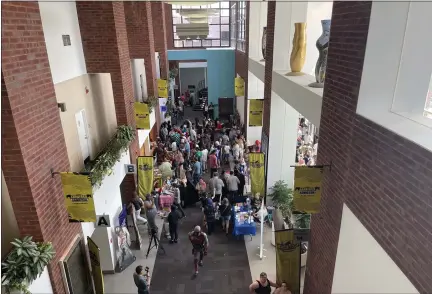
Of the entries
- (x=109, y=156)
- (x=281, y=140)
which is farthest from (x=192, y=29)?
(x=109, y=156)

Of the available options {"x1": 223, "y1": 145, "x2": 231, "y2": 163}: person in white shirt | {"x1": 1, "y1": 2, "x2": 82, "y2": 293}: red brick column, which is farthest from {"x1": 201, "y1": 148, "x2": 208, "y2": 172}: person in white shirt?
{"x1": 1, "y1": 2, "x2": 82, "y2": 293}: red brick column

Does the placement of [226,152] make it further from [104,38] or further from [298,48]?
[104,38]

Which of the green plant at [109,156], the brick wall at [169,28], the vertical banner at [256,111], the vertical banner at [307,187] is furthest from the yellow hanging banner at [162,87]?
the vertical banner at [307,187]

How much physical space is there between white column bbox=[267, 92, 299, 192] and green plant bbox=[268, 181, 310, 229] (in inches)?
14.5

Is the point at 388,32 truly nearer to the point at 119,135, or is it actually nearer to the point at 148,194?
the point at 119,135

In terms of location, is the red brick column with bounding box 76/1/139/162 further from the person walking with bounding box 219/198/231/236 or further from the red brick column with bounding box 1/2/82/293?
the person walking with bounding box 219/198/231/236

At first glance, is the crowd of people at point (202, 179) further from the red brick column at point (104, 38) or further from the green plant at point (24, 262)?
the green plant at point (24, 262)

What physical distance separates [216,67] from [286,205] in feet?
49.6

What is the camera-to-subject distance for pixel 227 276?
8.27m

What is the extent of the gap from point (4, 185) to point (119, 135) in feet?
15.0

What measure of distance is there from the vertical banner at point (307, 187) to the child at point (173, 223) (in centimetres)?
445

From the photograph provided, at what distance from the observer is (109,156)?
25.4 feet

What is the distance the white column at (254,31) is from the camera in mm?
13977

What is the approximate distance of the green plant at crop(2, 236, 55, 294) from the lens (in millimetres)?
4020
